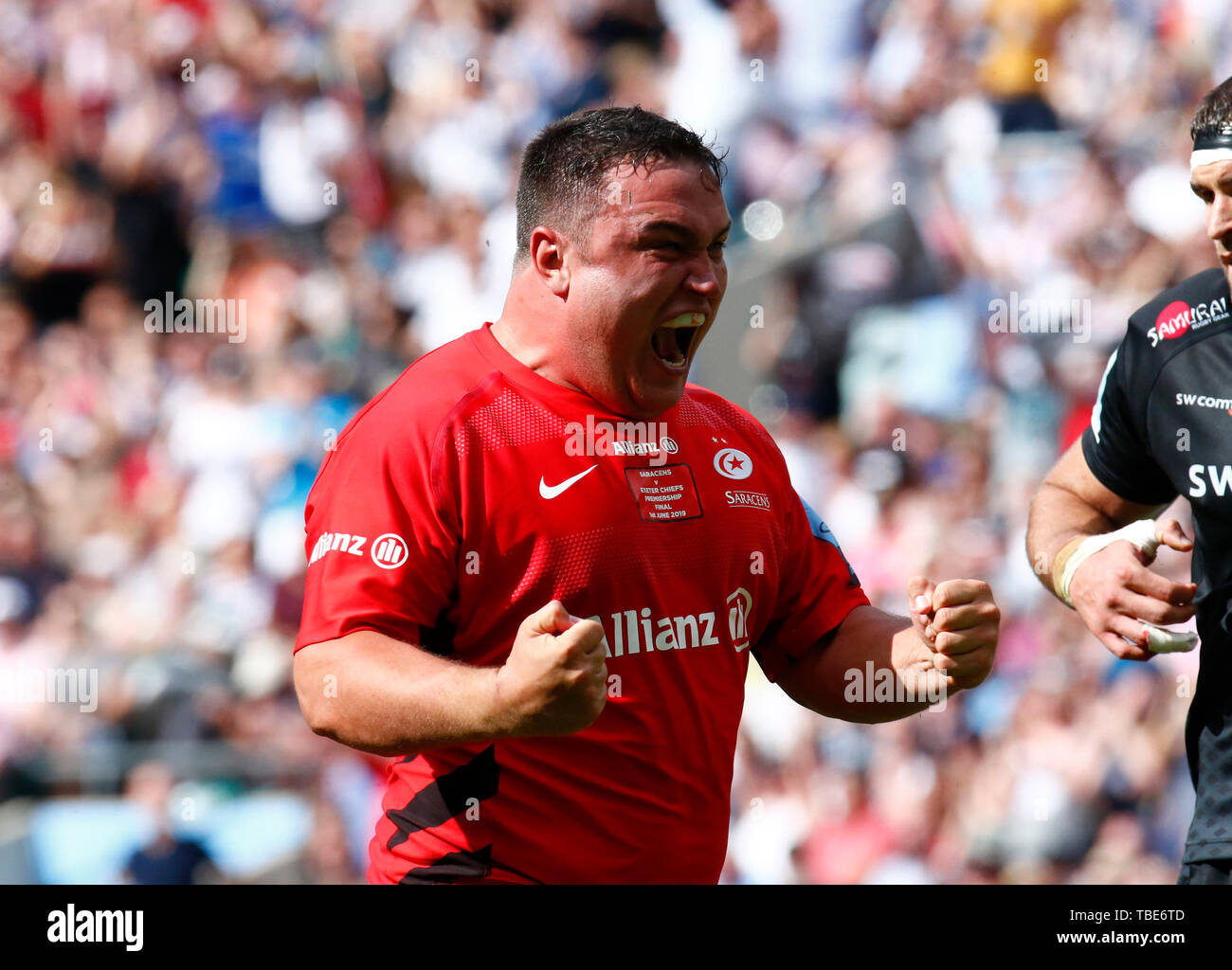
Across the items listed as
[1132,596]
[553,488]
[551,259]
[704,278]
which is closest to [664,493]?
[553,488]

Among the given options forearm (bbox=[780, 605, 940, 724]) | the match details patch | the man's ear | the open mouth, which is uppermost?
the man's ear

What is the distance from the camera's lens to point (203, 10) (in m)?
9.52

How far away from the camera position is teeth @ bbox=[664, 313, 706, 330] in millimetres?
2986

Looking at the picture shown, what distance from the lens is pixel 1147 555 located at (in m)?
2.96

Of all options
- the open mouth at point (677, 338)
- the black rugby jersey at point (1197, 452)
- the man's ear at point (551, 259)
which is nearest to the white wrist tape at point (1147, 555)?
the black rugby jersey at point (1197, 452)

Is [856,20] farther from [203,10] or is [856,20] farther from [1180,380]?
[1180,380]

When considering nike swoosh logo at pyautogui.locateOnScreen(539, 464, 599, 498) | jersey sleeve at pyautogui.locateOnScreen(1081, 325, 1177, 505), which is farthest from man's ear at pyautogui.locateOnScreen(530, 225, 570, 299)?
jersey sleeve at pyautogui.locateOnScreen(1081, 325, 1177, 505)

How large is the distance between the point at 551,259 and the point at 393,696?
103 centimetres

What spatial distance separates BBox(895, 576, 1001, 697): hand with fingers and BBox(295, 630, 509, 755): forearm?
0.88m

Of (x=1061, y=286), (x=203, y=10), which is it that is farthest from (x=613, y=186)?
(x=203, y=10)

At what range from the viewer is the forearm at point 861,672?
10.1ft

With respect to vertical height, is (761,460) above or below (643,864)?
above

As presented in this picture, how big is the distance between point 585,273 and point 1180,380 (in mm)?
1381

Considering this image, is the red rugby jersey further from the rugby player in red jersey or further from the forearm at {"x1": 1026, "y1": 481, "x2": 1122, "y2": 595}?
the forearm at {"x1": 1026, "y1": 481, "x2": 1122, "y2": 595}
